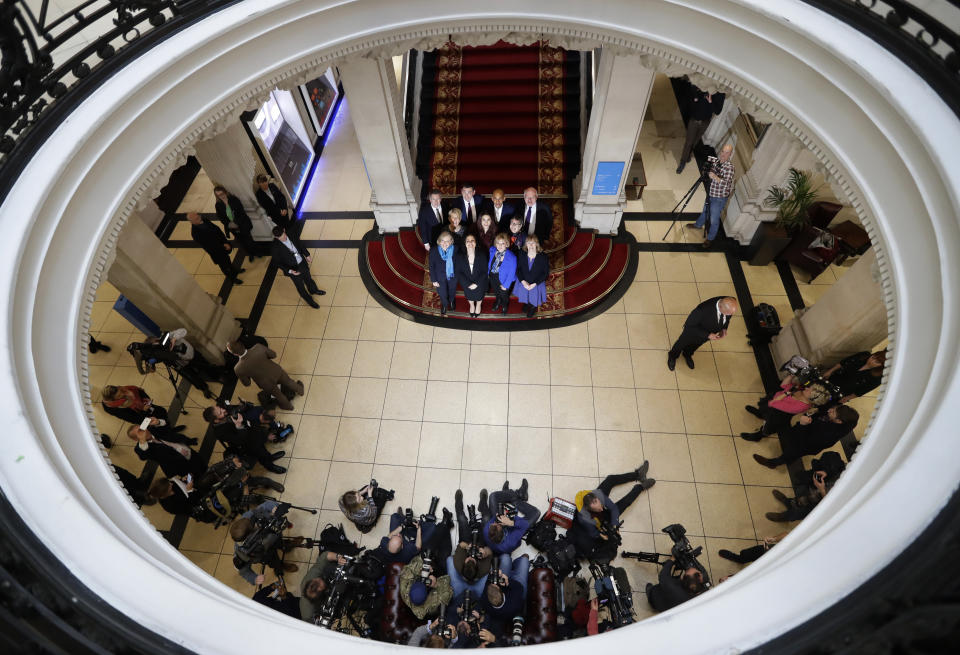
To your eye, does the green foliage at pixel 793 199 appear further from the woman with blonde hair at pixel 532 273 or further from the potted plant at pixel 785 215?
the woman with blonde hair at pixel 532 273

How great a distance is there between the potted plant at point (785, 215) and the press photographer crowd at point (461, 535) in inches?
85.7

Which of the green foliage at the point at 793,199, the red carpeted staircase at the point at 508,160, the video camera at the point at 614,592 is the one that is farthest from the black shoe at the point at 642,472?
the green foliage at the point at 793,199

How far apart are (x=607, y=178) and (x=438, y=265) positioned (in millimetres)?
2956

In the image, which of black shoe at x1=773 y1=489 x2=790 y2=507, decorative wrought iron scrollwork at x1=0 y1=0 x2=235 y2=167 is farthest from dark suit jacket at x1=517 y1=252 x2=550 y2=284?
decorative wrought iron scrollwork at x1=0 y1=0 x2=235 y2=167

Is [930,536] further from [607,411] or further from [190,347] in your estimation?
[190,347]

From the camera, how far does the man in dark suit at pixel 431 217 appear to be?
6706 millimetres

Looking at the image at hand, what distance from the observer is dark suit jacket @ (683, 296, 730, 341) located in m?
5.79

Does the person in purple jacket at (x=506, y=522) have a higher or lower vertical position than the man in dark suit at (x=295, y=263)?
lower

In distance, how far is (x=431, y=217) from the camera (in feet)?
22.6

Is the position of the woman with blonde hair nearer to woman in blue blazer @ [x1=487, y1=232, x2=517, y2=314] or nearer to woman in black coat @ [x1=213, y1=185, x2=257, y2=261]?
woman in blue blazer @ [x1=487, y1=232, x2=517, y2=314]

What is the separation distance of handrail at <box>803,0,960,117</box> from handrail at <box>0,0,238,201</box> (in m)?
5.03

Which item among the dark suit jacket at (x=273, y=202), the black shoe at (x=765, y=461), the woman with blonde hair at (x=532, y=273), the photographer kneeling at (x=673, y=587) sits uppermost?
the dark suit jacket at (x=273, y=202)

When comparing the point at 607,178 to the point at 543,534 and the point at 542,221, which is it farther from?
the point at 543,534

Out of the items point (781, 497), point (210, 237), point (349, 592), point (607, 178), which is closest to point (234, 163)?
point (210, 237)
